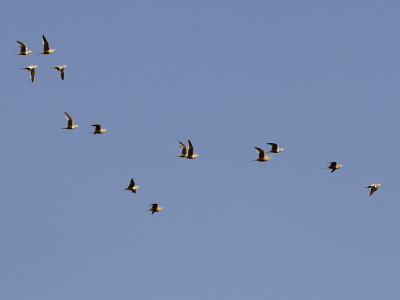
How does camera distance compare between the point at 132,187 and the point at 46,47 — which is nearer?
the point at 132,187

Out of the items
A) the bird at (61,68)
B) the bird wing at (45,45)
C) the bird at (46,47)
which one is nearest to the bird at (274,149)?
the bird at (61,68)

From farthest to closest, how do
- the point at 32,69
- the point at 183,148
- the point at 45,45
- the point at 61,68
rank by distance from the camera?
the point at 61,68 → the point at 32,69 → the point at 45,45 → the point at 183,148

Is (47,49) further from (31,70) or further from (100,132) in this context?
(100,132)

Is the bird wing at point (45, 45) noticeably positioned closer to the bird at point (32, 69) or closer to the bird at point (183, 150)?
the bird at point (32, 69)

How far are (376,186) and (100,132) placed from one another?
31895 mm

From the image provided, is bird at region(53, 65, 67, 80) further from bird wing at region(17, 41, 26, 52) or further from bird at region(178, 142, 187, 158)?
bird at region(178, 142, 187, 158)

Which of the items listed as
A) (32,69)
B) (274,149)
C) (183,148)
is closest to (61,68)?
(32,69)

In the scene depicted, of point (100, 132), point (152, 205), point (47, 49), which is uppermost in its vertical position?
point (47, 49)

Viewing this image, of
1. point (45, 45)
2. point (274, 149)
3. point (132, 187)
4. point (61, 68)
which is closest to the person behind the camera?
point (274, 149)

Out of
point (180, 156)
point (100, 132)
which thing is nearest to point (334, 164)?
point (180, 156)

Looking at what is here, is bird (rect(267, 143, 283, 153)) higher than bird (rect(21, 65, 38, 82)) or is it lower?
lower

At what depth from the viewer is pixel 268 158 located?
381 ft

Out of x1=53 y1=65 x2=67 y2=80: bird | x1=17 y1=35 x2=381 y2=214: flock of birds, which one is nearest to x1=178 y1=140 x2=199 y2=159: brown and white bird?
x1=17 y1=35 x2=381 y2=214: flock of birds

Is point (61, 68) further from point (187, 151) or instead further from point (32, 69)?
point (187, 151)
